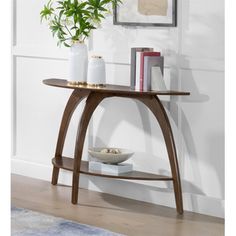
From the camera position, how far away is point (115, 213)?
3.36 m

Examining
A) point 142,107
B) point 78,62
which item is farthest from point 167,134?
point 78,62

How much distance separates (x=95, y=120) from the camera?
392cm

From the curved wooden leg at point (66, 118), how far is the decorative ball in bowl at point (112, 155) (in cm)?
38

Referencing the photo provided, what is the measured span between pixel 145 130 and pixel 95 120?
0.47m

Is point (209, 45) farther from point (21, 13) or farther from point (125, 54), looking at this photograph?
point (21, 13)

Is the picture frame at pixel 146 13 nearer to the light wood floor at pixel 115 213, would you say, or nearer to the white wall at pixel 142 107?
the white wall at pixel 142 107

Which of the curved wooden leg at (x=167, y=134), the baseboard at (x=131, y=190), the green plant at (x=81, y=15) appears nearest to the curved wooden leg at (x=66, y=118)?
the baseboard at (x=131, y=190)

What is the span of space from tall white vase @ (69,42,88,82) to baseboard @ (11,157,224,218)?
0.81 meters

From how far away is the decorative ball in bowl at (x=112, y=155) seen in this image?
11.5 feet

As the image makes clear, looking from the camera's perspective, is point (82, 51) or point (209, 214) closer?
point (209, 214)

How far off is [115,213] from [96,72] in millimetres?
929

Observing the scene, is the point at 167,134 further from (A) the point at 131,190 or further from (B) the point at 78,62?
(B) the point at 78,62
